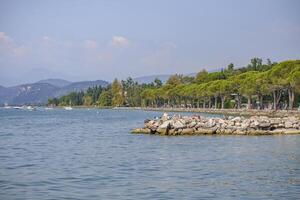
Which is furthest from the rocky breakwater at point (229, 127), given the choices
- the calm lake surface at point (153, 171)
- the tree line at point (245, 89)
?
the tree line at point (245, 89)

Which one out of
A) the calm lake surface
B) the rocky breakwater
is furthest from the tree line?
the calm lake surface

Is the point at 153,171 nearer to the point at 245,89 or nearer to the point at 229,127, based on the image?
the point at 229,127

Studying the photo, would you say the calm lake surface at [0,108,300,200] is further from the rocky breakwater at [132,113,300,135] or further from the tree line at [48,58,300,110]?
the tree line at [48,58,300,110]

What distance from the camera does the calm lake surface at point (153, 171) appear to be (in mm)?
21078

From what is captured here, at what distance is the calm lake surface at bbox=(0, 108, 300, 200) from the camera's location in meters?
21.1

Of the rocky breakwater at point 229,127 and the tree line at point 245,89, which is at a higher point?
the tree line at point 245,89

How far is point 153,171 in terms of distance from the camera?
26578mm

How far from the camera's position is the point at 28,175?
83.4 feet

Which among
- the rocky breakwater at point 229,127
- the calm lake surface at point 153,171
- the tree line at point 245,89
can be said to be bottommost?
the calm lake surface at point 153,171

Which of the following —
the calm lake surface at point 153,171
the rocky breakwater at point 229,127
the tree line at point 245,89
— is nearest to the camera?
the calm lake surface at point 153,171

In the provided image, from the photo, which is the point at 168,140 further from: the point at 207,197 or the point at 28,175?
the point at 207,197

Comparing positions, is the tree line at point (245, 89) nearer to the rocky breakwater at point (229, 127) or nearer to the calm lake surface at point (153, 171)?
the rocky breakwater at point (229, 127)

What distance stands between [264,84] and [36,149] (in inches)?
2560


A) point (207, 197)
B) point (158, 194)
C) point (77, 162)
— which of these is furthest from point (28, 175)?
point (207, 197)
